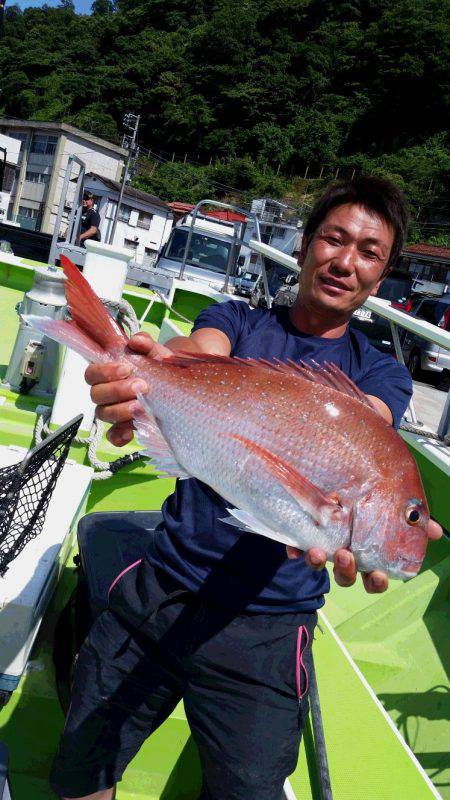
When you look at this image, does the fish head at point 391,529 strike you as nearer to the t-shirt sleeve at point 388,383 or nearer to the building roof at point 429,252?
the t-shirt sleeve at point 388,383

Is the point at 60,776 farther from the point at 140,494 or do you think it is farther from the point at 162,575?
the point at 140,494

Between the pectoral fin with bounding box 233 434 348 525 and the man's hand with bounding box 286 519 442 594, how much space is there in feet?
0.25

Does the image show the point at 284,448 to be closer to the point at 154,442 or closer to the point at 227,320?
the point at 154,442

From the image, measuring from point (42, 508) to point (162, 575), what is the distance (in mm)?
756

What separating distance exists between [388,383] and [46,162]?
6125 centimetres

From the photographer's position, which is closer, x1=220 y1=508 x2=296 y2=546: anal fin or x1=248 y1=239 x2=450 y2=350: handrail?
x1=220 y1=508 x2=296 y2=546: anal fin

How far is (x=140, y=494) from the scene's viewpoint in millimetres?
3670

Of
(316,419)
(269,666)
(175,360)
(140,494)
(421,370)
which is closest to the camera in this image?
(316,419)

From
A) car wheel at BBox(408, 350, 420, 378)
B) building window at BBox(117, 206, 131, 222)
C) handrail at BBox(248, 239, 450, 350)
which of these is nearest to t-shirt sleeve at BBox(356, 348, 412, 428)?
handrail at BBox(248, 239, 450, 350)

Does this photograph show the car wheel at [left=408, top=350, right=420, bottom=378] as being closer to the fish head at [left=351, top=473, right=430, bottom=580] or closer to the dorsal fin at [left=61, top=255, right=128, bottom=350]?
the fish head at [left=351, top=473, right=430, bottom=580]

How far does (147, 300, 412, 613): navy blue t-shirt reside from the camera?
1716 millimetres

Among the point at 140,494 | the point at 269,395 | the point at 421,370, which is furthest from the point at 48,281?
the point at 421,370

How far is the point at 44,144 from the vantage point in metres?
57.0

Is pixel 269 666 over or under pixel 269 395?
under
